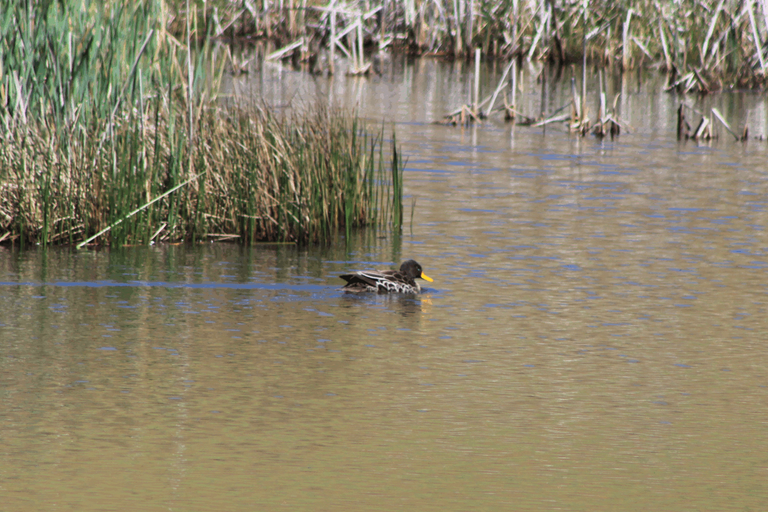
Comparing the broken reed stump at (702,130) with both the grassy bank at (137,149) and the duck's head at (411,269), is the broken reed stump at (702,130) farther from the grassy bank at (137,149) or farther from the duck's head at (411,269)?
the duck's head at (411,269)

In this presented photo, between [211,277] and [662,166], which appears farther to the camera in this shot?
[662,166]

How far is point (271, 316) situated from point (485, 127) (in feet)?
44.9

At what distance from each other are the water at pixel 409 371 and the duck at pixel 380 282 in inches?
4.8

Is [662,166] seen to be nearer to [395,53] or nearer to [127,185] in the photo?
[127,185]

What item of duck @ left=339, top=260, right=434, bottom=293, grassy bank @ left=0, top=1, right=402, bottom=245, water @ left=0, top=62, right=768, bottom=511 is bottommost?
water @ left=0, top=62, right=768, bottom=511

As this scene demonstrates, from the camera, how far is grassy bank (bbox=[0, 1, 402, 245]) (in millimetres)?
11422

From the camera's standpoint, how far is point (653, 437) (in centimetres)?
639

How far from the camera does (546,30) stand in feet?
108

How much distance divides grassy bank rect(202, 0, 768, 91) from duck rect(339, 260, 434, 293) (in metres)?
17.2

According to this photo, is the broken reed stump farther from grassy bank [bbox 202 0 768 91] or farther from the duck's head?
the duck's head

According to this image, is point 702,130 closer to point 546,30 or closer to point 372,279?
point 546,30

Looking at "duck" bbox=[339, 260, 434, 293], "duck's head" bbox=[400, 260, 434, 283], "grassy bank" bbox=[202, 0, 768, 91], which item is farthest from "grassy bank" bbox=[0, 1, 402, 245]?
"grassy bank" bbox=[202, 0, 768, 91]

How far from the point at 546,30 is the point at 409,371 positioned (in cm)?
2632

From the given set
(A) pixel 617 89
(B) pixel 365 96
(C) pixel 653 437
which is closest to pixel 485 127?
(B) pixel 365 96
